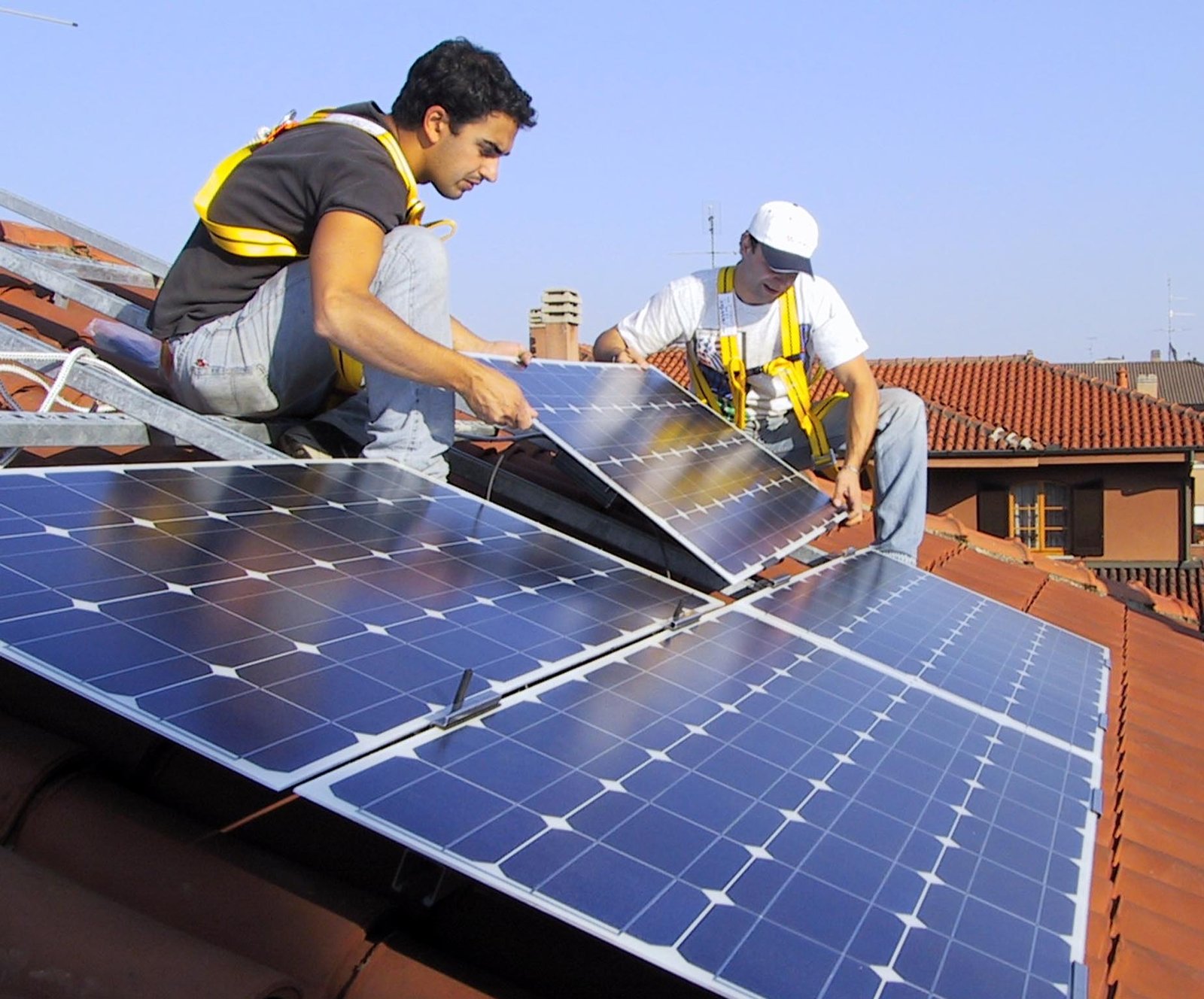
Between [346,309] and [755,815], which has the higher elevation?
[346,309]

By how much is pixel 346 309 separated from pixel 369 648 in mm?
1505

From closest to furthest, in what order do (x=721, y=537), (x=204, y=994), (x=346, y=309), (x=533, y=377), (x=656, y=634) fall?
(x=204, y=994) → (x=656, y=634) → (x=346, y=309) → (x=721, y=537) → (x=533, y=377)

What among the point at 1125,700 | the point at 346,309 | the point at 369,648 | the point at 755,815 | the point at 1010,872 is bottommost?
the point at 1125,700

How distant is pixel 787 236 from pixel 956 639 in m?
2.40

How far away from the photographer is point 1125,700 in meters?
5.21

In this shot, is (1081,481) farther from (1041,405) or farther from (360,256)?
(360,256)

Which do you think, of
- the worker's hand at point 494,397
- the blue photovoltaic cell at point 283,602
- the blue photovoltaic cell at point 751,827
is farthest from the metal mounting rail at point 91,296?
the blue photovoltaic cell at point 751,827

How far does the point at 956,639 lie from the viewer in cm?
430

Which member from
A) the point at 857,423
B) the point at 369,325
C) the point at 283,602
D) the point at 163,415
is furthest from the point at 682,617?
the point at 857,423

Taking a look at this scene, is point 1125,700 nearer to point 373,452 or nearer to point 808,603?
point 808,603

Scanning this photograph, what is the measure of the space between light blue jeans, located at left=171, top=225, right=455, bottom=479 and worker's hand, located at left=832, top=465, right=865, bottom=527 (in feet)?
6.96

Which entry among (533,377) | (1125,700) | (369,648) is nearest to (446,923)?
(369,648)

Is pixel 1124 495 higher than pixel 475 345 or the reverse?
the reverse

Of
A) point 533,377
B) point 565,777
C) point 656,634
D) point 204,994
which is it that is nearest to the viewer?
point 204,994
